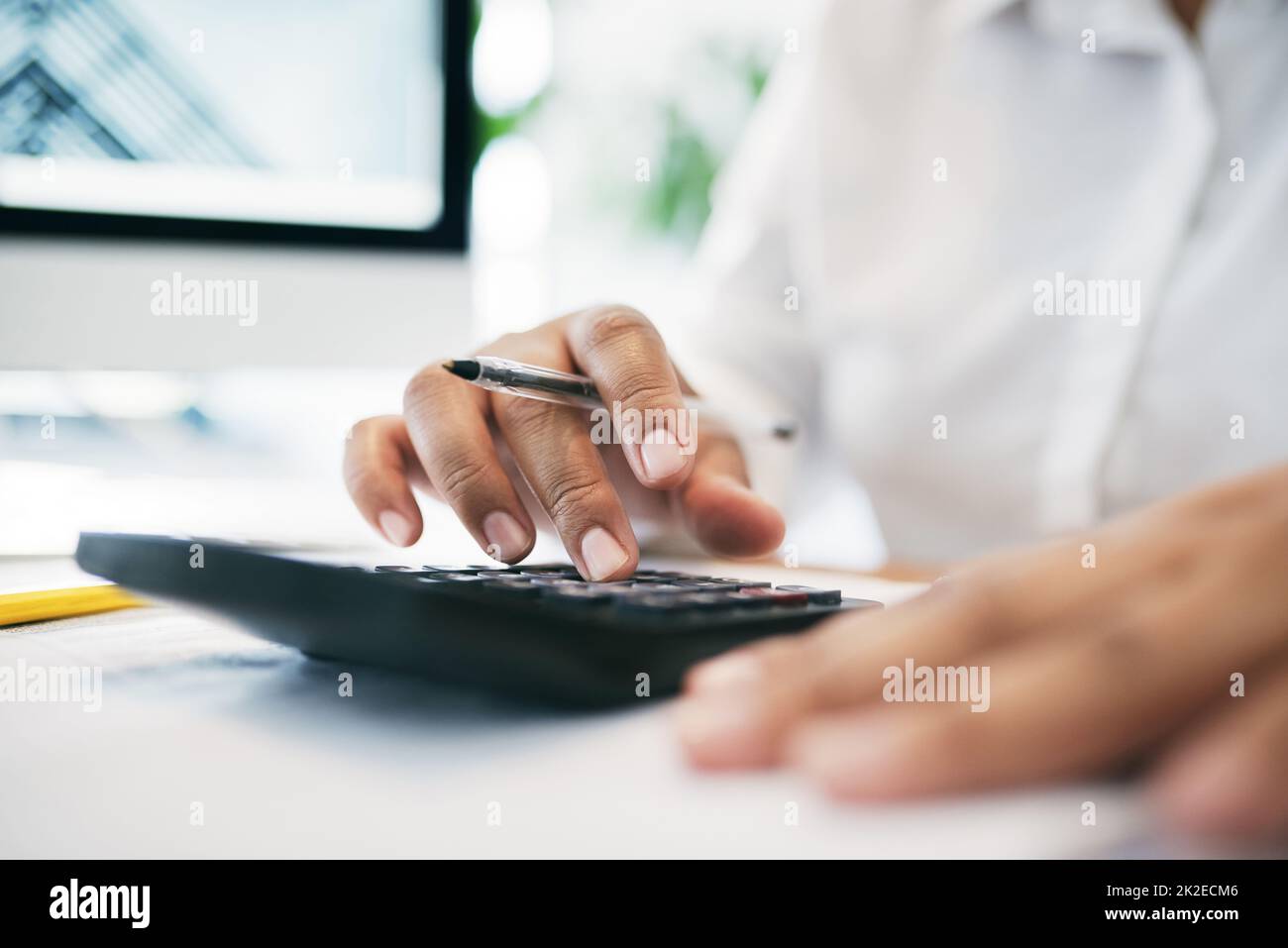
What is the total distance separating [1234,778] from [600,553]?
22cm

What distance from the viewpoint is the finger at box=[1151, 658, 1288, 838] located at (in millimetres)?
154

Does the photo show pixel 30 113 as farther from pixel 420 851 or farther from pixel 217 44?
pixel 420 851

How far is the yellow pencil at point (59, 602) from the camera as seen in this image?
335 mm

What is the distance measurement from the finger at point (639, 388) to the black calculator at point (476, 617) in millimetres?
81

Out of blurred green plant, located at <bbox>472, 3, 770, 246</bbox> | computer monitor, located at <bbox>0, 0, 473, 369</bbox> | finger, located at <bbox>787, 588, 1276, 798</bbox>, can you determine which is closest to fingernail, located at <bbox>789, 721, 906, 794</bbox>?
finger, located at <bbox>787, 588, 1276, 798</bbox>

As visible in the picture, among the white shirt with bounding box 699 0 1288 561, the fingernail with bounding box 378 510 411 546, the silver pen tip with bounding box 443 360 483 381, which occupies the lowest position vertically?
the fingernail with bounding box 378 510 411 546

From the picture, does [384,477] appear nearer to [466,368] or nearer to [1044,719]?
[466,368]

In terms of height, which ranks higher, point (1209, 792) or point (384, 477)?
point (384, 477)

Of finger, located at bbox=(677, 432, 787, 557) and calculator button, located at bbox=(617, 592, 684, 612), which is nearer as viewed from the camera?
calculator button, located at bbox=(617, 592, 684, 612)

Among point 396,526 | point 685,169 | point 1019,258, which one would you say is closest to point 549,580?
point 396,526

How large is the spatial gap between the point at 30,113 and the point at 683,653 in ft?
2.14

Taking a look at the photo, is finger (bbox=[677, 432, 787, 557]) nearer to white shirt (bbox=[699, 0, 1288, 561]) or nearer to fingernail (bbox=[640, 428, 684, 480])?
fingernail (bbox=[640, 428, 684, 480])

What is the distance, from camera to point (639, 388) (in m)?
0.39
